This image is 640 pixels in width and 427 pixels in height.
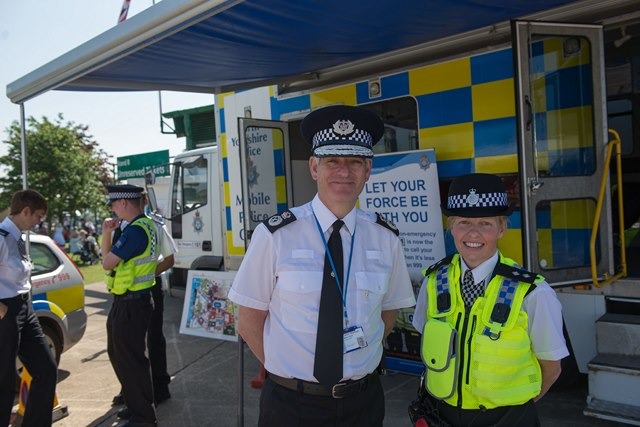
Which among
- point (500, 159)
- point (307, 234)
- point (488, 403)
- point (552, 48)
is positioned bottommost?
point (488, 403)

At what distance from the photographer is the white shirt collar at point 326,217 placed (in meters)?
1.97

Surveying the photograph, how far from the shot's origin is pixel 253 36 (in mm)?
3424

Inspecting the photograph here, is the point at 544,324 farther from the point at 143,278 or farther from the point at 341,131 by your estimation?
the point at 143,278

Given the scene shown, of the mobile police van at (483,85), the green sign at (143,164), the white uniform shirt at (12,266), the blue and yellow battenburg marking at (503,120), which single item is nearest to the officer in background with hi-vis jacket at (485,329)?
the mobile police van at (483,85)

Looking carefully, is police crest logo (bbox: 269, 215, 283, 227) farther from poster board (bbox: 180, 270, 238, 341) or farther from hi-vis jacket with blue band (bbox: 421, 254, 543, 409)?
poster board (bbox: 180, 270, 238, 341)

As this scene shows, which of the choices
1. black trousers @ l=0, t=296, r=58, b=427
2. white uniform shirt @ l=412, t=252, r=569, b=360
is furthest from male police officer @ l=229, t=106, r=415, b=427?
black trousers @ l=0, t=296, r=58, b=427

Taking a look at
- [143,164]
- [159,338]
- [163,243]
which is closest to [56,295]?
[159,338]

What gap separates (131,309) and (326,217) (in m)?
2.17

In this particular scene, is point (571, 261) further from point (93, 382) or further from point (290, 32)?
point (93, 382)

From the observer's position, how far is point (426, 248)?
3.87 metres

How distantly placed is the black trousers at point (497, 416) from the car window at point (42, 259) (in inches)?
166

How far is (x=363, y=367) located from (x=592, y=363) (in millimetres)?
1870

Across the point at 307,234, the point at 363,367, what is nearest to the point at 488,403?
the point at 363,367

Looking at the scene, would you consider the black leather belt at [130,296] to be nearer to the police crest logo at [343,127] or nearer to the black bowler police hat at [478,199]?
the police crest logo at [343,127]
